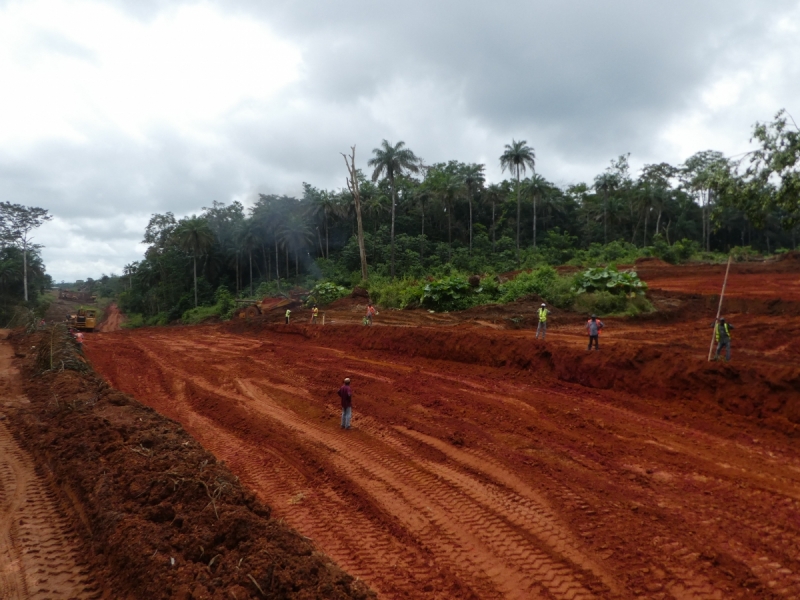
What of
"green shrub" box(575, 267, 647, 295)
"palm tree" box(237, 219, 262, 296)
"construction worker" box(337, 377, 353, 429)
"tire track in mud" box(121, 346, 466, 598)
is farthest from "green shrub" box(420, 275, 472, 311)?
"palm tree" box(237, 219, 262, 296)

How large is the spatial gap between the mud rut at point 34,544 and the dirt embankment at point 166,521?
15 cm

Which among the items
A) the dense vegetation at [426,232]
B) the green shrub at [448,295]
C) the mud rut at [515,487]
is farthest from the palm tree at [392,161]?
the mud rut at [515,487]

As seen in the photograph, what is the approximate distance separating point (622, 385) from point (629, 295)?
13865mm

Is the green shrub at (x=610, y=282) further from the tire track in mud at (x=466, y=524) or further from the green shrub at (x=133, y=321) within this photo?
the green shrub at (x=133, y=321)

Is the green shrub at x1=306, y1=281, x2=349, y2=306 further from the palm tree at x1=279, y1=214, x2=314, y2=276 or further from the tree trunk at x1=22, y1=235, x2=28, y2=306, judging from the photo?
the tree trunk at x1=22, y1=235, x2=28, y2=306

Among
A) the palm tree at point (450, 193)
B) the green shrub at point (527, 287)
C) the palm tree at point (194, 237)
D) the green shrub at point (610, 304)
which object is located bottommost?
the green shrub at point (610, 304)

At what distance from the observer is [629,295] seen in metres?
25.2

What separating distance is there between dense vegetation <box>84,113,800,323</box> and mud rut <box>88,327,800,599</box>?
30097mm

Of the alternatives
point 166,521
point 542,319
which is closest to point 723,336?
point 542,319

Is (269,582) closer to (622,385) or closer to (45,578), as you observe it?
(45,578)

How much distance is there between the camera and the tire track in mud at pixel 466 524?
210 inches

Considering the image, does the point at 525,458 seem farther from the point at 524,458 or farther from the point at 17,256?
the point at 17,256

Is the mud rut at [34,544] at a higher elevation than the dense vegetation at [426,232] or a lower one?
lower

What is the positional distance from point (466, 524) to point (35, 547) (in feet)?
15.6
